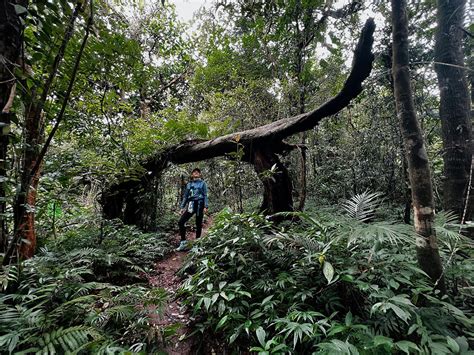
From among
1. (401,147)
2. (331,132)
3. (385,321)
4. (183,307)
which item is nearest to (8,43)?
(183,307)

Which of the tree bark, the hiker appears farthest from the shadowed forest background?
the hiker

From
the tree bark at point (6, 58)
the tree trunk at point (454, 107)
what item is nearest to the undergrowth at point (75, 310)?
the tree bark at point (6, 58)

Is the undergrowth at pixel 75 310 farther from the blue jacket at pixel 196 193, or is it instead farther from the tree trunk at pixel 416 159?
the tree trunk at pixel 416 159

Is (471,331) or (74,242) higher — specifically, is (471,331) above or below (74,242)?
below

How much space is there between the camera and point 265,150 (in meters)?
5.66

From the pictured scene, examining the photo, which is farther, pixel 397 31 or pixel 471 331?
pixel 397 31

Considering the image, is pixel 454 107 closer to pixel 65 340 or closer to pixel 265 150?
pixel 265 150

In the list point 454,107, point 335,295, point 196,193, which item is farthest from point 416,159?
point 196,193

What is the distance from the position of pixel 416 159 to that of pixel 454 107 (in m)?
2.48

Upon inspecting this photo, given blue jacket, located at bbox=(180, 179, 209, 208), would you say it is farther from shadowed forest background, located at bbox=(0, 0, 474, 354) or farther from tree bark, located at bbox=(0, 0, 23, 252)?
tree bark, located at bbox=(0, 0, 23, 252)

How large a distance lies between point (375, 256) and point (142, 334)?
2.66 m

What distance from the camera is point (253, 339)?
2.43m

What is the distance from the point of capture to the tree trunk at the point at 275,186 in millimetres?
5379

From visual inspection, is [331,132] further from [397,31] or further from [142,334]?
[142,334]
